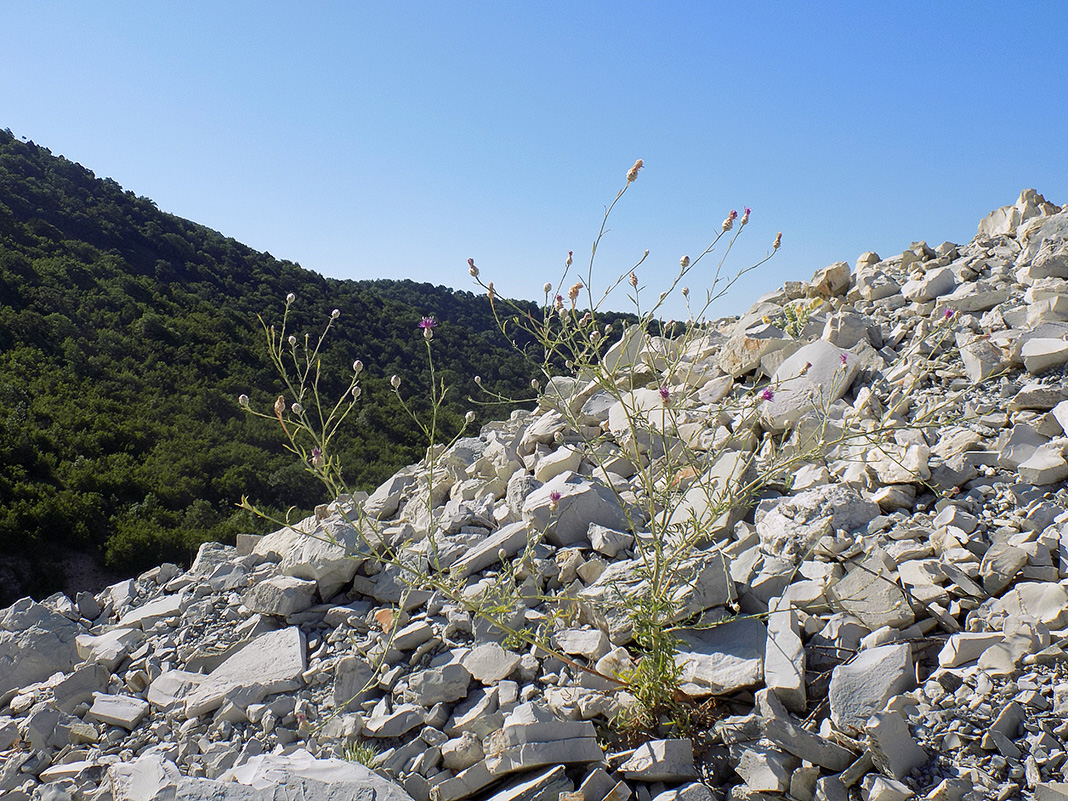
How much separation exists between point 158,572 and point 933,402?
19.1 feet

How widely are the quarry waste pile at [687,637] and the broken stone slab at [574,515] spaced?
17mm

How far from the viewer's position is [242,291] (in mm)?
24500

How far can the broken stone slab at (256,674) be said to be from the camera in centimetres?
331

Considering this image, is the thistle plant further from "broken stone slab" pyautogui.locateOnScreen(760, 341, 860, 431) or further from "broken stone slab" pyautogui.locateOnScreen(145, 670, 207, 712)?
"broken stone slab" pyautogui.locateOnScreen(145, 670, 207, 712)

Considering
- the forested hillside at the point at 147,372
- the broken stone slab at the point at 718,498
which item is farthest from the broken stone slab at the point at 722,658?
the forested hillside at the point at 147,372

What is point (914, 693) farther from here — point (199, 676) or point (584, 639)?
point (199, 676)

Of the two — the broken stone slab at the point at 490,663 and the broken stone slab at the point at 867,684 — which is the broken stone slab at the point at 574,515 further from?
the broken stone slab at the point at 867,684

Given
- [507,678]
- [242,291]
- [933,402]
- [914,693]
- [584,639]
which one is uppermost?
[242,291]

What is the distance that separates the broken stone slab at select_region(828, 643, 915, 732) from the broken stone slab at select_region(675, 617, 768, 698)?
1.10 ft

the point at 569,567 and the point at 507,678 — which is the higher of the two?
the point at 569,567

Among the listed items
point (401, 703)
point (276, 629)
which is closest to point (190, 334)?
point (276, 629)

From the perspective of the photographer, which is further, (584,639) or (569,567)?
(569,567)

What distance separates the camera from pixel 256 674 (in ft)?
11.4

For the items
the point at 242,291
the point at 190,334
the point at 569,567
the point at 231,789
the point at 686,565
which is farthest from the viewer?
the point at 242,291
